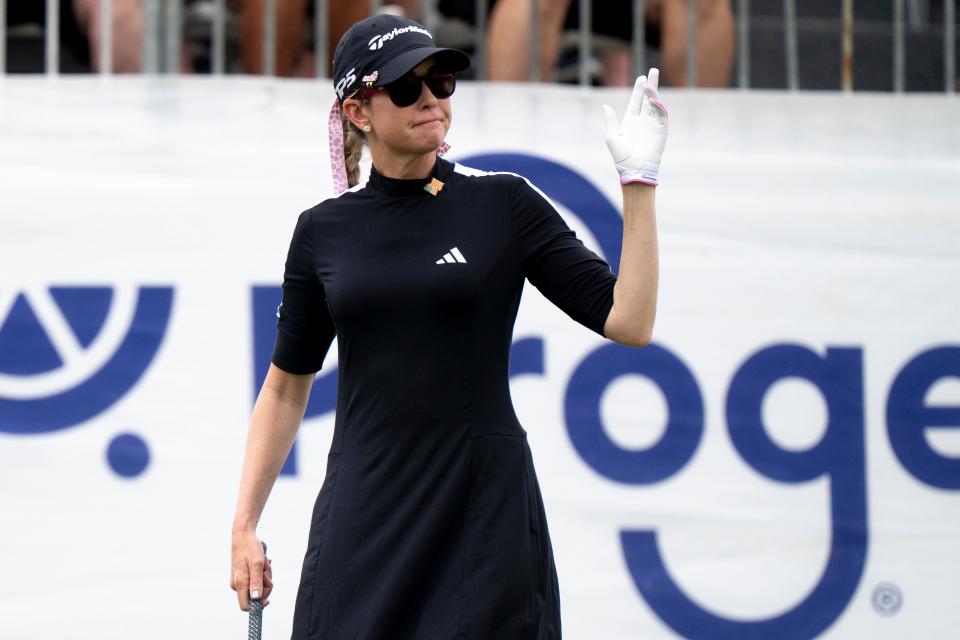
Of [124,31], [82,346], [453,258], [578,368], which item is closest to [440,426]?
[453,258]

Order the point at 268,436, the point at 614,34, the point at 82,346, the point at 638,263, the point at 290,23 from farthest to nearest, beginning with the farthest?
1. the point at 614,34
2. the point at 290,23
3. the point at 82,346
4. the point at 268,436
5. the point at 638,263

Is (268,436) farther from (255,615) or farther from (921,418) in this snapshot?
(921,418)

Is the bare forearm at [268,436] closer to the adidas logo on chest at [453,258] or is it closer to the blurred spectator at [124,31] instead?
the adidas logo on chest at [453,258]

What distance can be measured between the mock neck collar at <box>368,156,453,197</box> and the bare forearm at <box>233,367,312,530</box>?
39cm

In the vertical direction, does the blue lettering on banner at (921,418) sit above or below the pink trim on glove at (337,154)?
→ below

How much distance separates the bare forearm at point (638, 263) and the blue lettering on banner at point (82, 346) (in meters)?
2.05

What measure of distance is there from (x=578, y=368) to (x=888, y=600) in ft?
3.53

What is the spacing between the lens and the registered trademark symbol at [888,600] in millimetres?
4035

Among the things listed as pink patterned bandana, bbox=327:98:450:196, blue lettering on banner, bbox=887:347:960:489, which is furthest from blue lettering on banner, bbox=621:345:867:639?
pink patterned bandana, bbox=327:98:450:196

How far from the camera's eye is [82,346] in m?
3.96

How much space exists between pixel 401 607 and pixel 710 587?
190cm

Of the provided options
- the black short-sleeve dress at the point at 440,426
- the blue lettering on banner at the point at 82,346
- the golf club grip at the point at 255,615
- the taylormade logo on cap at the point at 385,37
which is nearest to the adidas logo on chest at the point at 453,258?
the black short-sleeve dress at the point at 440,426

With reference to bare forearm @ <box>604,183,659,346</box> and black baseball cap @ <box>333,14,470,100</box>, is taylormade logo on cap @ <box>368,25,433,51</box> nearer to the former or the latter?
black baseball cap @ <box>333,14,470,100</box>

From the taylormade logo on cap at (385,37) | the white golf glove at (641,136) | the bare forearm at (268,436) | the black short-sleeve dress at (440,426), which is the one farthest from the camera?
the bare forearm at (268,436)
